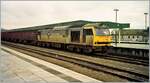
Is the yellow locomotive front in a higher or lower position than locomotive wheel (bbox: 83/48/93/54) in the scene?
higher

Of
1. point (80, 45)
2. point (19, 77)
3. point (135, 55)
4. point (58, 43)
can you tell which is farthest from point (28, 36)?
point (19, 77)

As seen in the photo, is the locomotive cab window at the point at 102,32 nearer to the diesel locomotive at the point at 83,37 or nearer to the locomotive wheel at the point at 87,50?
the diesel locomotive at the point at 83,37

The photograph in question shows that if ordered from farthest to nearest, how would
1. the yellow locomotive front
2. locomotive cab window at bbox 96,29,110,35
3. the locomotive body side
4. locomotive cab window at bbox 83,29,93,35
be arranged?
locomotive cab window at bbox 83,29,93,35 → locomotive cab window at bbox 96,29,110,35 → the locomotive body side → the yellow locomotive front

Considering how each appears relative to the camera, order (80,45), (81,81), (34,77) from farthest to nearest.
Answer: (80,45) → (34,77) → (81,81)

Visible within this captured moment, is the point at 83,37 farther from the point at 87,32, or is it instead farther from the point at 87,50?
the point at 87,50

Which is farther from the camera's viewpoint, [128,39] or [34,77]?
[128,39]

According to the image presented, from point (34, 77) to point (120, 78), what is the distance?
12.3 ft

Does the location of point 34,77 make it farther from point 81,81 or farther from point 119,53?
point 119,53

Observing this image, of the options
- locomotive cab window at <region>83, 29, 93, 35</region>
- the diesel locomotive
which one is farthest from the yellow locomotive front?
locomotive cab window at <region>83, 29, 93, 35</region>

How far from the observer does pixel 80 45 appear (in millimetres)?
21688

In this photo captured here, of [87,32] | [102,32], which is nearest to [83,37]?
[87,32]

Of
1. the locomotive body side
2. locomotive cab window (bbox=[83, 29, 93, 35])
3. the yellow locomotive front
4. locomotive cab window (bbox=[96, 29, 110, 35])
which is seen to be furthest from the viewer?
locomotive cab window (bbox=[83, 29, 93, 35])

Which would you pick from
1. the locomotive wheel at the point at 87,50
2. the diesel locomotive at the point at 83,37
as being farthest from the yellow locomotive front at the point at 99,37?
the locomotive wheel at the point at 87,50

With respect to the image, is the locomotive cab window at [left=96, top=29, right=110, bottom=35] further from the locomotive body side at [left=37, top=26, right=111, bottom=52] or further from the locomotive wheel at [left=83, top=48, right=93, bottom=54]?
the locomotive wheel at [left=83, top=48, right=93, bottom=54]
